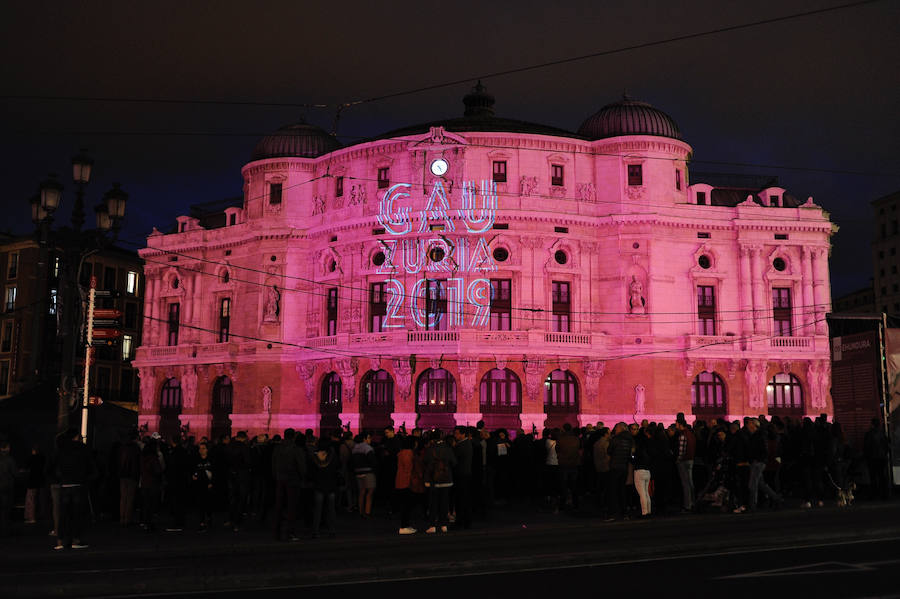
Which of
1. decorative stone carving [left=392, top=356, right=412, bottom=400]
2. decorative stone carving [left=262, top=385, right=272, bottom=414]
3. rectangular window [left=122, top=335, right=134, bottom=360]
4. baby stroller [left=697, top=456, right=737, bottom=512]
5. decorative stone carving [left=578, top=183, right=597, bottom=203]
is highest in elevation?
decorative stone carving [left=578, top=183, right=597, bottom=203]

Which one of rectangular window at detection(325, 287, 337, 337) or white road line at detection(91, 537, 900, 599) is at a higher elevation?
rectangular window at detection(325, 287, 337, 337)

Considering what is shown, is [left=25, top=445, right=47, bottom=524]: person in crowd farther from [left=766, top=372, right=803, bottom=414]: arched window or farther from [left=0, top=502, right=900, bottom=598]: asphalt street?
[left=766, top=372, right=803, bottom=414]: arched window

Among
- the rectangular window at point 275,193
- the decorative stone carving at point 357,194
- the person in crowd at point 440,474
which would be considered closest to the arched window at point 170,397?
the rectangular window at point 275,193

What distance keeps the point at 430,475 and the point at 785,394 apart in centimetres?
3527

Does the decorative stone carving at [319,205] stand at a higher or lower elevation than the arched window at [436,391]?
higher

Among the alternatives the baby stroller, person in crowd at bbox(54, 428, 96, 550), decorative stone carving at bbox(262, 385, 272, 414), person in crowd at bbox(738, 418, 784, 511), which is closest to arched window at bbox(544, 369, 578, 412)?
decorative stone carving at bbox(262, 385, 272, 414)

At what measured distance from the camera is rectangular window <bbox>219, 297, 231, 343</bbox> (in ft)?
174

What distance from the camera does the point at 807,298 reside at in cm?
4825

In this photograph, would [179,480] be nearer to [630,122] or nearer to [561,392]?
[561,392]

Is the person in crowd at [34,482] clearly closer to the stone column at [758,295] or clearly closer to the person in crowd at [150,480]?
the person in crowd at [150,480]

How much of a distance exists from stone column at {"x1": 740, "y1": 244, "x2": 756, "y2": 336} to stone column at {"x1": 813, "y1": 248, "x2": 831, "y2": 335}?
12.8 feet

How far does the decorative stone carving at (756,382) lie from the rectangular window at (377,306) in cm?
2014

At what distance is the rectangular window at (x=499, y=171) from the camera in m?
46.6

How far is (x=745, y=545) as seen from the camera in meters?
14.0
